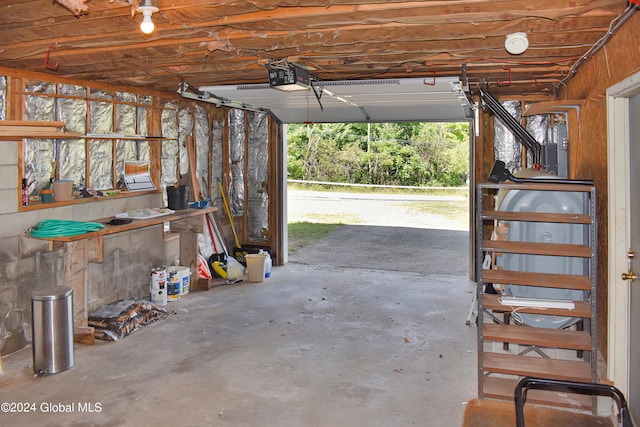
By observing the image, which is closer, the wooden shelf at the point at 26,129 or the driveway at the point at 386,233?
the wooden shelf at the point at 26,129

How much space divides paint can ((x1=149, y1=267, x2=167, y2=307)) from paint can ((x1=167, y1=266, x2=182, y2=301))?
16 cm

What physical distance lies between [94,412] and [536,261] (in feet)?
11.5

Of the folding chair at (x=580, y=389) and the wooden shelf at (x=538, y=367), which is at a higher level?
the folding chair at (x=580, y=389)

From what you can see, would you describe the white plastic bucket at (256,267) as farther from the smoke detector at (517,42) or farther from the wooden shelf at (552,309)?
the smoke detector at (517,42)

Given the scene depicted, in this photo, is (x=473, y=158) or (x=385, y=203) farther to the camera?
(x=385, y=203)

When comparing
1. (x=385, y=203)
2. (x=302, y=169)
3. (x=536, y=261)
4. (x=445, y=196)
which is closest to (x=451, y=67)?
(x=536, y=261)

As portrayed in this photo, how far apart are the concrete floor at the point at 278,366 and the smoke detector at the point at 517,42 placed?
2447mm

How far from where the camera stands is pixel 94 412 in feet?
11.8

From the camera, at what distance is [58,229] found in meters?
4.72

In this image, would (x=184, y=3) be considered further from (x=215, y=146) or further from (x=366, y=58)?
(x=215, y=146)

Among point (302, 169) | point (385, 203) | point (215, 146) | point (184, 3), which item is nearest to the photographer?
point (184, 3)

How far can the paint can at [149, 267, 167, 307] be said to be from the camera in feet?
20.4

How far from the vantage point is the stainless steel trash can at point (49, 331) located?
4.19 metres

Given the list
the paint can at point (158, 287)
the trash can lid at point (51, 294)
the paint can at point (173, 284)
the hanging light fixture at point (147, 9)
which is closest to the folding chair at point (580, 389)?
the hanging light fixture at point (147, 9)
